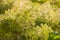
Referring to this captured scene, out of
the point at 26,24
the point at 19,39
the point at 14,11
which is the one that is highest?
the point at 14,11

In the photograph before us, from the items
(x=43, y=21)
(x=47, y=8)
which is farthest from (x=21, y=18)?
(x=47, y=8)

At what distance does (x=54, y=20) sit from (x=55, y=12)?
3.58ft

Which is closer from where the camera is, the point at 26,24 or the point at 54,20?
the point at 26,24

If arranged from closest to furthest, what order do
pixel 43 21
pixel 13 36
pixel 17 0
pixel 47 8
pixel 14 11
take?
pixel 13 36 → pixel 14 11 → pixel 43 21 → pixel 47 8 → pixel 17 0

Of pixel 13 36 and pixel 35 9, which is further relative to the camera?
pixel 35 9

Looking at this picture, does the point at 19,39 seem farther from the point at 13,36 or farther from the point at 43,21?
the point at 43,21

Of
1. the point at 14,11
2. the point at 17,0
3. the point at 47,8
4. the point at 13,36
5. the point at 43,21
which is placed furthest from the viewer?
the point at 17,0

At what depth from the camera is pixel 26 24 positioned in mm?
12547

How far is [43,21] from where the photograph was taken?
14.7m

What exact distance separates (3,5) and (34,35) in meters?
3.91

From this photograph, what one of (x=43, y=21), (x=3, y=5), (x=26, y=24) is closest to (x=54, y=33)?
(x=43, y=21)

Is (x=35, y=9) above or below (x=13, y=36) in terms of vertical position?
above

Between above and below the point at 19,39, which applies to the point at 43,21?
above

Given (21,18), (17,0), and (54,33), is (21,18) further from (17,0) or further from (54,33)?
(17,0)
